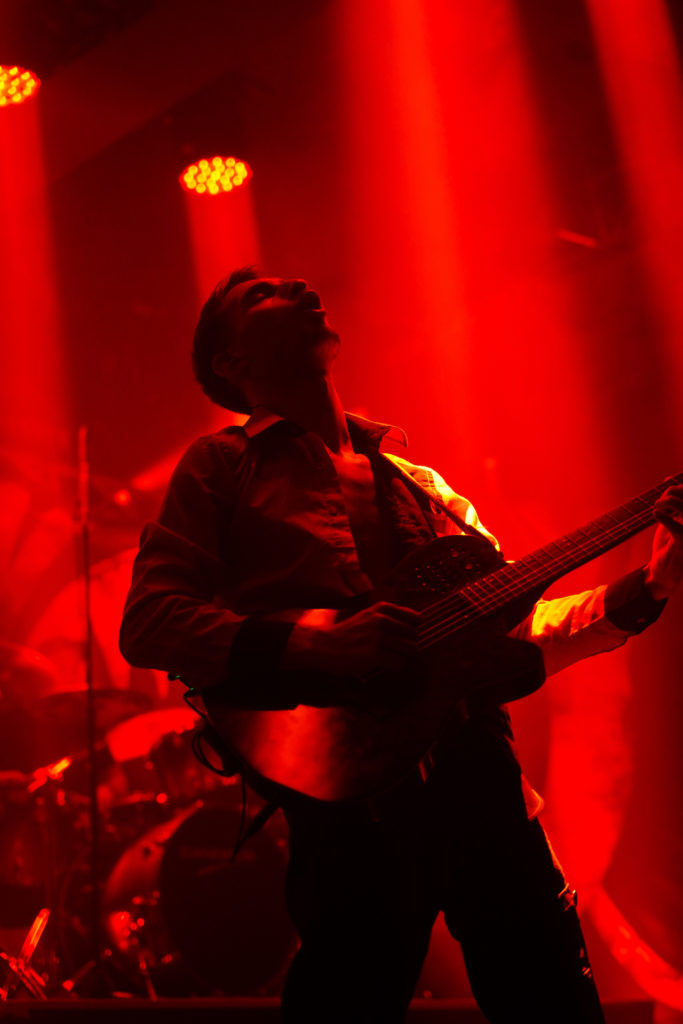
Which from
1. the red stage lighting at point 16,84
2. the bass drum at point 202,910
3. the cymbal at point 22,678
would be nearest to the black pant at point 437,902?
the bass drum at point 202,910

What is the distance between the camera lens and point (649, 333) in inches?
176

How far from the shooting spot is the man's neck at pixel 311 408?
215cm

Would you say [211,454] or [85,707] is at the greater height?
[211,454]

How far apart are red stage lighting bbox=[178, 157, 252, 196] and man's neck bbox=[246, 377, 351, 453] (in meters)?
3.56

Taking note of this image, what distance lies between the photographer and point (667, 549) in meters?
1.73

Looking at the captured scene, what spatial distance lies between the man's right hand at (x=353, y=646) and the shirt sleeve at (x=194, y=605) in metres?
0.03

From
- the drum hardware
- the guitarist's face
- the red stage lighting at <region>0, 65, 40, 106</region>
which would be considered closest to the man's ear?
the guitarist's face

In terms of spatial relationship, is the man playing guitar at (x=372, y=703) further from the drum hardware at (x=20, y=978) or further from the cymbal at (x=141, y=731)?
the cymbal at (x=141, y=731)

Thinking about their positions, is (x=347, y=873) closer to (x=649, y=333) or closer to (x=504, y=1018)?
(x=504, y=1018)

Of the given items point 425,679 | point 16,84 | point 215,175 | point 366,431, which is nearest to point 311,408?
point 366,431

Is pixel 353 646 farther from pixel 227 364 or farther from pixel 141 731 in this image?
pixel 141 731

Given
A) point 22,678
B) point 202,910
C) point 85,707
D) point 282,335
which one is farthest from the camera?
point 22,678

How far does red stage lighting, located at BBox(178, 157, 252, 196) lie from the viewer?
5.29 metres

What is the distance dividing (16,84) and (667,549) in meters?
4.32
